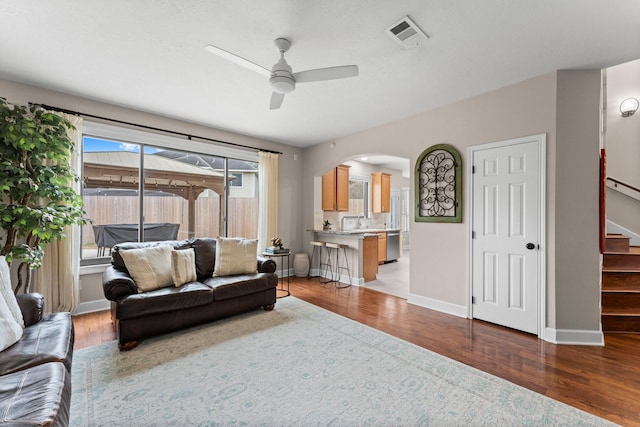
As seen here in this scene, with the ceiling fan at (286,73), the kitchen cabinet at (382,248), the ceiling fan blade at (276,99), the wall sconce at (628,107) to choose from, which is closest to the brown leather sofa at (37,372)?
the ceiling fan at (286,73)

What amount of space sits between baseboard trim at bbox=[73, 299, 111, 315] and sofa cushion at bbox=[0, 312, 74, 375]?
1.75 metres

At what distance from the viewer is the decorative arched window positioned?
3.54 m

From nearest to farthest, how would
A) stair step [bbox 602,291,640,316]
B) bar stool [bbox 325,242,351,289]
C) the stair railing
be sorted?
stair step [bbox 602,291,640,316]
the stair railing
bar stool [bbox 325,242,351,289]

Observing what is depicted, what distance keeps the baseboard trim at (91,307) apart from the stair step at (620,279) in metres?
6.27

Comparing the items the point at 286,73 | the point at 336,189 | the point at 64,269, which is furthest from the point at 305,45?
the point at 336,189

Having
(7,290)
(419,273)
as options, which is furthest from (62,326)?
(419,273)

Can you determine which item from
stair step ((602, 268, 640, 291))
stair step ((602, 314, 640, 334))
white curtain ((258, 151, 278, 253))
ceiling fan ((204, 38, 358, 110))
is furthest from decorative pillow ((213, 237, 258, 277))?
stair step ((602, 268, 640, 291))

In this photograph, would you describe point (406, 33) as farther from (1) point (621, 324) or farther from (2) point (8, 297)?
(1) point (621, 324)

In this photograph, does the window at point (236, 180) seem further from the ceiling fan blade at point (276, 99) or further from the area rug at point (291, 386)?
the area rug at point (291, 386)

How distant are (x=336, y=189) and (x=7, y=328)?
5309mm

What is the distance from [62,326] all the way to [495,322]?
4118 millimetres

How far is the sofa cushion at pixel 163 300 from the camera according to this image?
2611mm

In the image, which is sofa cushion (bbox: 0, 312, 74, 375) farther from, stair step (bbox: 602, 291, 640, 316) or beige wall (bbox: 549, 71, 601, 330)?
stair step (bbox: 602, 291, 640, 316)

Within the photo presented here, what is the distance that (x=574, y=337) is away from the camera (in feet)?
9.10
